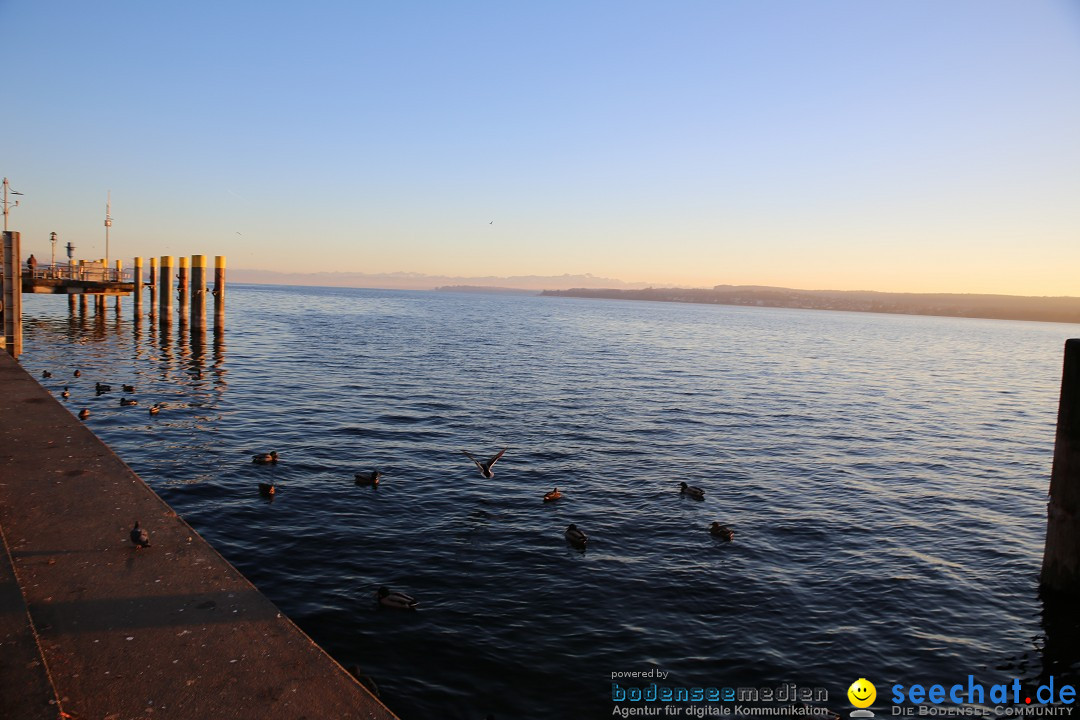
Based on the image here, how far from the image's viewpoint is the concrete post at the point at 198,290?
47.8 m

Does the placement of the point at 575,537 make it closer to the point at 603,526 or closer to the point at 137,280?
the point at 603,526

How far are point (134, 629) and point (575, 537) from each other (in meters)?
8.66

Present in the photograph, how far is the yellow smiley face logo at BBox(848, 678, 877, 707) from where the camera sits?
928 cm

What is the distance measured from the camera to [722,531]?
14750 mm

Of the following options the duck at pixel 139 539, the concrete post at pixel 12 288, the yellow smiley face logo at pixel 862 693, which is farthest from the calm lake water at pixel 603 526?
the duck at pixel 139 539

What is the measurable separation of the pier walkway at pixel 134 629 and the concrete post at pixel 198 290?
41595mm

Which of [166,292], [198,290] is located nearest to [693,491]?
[198,290]

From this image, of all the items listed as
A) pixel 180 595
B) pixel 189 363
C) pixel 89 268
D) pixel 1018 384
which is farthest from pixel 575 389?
pixel 89 268

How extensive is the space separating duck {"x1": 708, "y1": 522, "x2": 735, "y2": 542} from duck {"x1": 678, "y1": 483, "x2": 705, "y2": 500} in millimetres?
2327

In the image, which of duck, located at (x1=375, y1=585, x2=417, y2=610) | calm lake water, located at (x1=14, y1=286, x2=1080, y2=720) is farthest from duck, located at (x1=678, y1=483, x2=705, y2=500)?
duck, located at (x1=375, y1=585, x2=417, y2=610)

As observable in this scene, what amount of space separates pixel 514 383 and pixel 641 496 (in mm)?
19892

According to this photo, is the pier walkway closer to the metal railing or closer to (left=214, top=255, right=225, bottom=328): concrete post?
(left=214, top=255, right=225, bottom=328): concrete post

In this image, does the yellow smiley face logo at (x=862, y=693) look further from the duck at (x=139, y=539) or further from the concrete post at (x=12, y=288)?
the concrete post at (x=12, y=288)

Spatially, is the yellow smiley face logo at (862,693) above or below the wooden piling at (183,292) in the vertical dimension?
below
